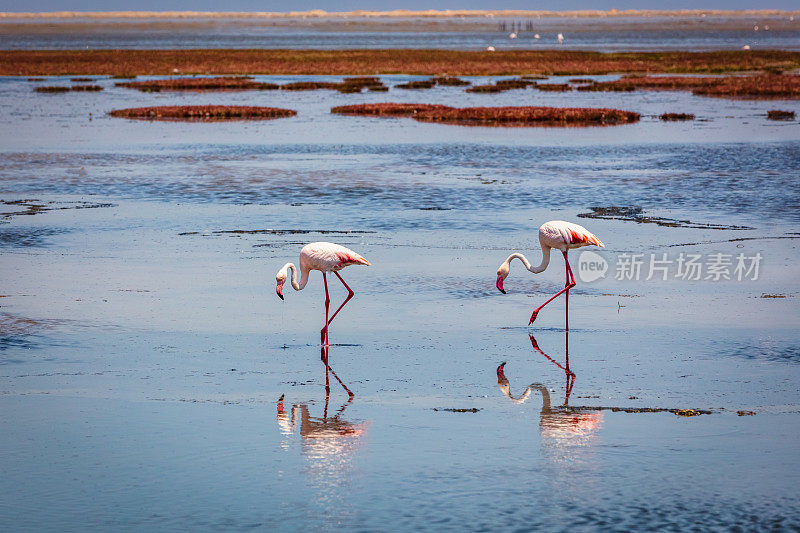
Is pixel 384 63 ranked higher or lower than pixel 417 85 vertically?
higher

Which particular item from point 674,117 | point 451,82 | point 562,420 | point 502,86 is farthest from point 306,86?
point 562,420

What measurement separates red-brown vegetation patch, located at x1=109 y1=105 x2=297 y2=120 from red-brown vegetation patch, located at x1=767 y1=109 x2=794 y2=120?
69.3 feet

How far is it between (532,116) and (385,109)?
8.00 m

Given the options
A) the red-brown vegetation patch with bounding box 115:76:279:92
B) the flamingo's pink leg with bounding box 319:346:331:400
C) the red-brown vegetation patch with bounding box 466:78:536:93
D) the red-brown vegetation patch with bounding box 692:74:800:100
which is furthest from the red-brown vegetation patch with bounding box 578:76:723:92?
the flamingo's pink leg with bounding box 319:346:331:400

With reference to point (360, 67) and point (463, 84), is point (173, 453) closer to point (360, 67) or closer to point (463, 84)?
point (463, 84)

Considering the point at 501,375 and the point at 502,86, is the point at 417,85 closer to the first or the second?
the point at 502,86

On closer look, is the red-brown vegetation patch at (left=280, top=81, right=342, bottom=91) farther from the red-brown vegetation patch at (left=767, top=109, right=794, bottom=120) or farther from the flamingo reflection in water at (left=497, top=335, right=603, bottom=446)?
the flamingo reflection in water at (left=497, top=335, right=603, bottom=446)

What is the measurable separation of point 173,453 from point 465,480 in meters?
2.50

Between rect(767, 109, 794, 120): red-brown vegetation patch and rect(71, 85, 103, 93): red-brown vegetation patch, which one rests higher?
rect(71, 85, 103, 93): red-brown vegetation patch

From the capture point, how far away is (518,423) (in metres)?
9.76

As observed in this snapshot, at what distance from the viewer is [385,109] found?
51219 mm

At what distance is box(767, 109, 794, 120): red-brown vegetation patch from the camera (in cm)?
4528

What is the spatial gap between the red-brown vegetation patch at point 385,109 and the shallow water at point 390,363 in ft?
76.5

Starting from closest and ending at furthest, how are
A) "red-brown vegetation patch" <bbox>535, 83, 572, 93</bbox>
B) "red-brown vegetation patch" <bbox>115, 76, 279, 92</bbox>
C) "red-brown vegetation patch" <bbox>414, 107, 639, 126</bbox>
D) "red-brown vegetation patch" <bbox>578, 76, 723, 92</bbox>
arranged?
"red-brown vegetation patch" <bbox>414, 107, 639, 126</bbox> → "red-brown vegetation patch" <bbox>535, 83, 572, 93</bbox> → "red-brown vegetation patch" <bbox>578, 76, 723, 92</bbox> → "red-brown vegetation patch" <bbox>115, 76, 279, 92</bbox>
